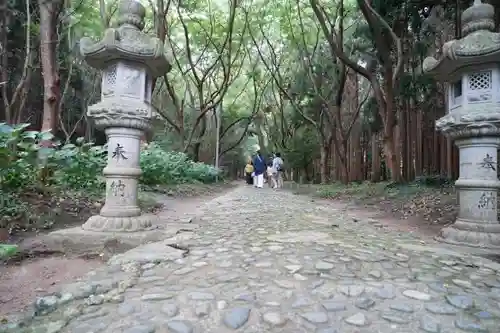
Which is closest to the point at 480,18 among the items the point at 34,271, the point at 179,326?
the point at 179,326

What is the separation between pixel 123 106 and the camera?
450 centimetres

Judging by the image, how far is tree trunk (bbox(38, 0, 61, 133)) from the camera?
19.8 feet

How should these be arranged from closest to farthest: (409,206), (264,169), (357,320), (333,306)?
(357,320), (333,306), (409,206), (264,169)

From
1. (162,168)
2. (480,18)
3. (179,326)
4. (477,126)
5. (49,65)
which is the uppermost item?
(480,18)

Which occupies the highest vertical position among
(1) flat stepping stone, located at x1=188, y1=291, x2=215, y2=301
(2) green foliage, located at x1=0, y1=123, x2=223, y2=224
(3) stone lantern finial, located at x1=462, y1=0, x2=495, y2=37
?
(3) stone lantern finial, located at x1=462, y1=0, x2=495, y2=37

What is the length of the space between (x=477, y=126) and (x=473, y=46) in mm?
964

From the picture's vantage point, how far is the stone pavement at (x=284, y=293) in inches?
82.9

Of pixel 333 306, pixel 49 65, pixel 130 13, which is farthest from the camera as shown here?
pixel 49 65

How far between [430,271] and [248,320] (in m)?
1.82

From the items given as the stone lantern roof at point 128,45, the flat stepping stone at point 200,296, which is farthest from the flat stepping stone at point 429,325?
the stone lantern roof at point 128,45

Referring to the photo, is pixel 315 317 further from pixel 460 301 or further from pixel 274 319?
pixel 460 301

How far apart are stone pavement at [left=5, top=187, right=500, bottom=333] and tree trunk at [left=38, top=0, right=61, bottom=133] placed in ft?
12.3

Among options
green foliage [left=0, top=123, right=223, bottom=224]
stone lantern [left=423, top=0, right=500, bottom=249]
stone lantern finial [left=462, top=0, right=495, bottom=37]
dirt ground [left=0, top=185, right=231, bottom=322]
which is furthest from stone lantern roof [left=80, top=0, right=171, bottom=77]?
stone lantern finial [left=462, top=0, right=495, bottom=37]

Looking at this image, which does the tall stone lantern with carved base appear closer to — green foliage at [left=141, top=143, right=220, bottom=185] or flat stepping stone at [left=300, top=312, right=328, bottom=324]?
flat stepping stone at [left=300, top=312, right=328, bottom=324]
